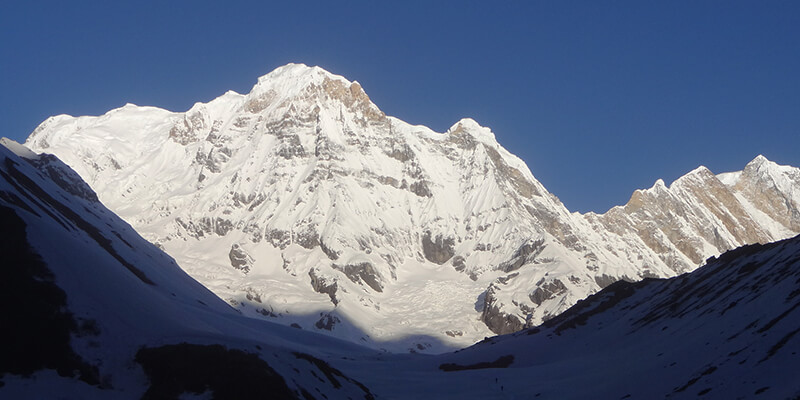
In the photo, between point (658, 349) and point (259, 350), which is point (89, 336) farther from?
point (658, 349)

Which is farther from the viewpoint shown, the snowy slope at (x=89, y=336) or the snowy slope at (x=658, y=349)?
the snowy slope at (x=658, y=349)

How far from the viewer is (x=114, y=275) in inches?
2552

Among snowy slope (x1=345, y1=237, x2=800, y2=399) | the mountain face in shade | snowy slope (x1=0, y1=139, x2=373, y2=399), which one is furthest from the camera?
snowy slope (x1=345, y1=237, x2=800, y2=399)

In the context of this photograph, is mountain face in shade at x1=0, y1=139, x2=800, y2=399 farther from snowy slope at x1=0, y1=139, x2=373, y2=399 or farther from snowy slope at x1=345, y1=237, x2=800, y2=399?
snowy slope at x1=345, y1=237, x2=800, y2=399

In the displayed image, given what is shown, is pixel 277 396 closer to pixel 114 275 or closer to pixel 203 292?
pixel 114 275

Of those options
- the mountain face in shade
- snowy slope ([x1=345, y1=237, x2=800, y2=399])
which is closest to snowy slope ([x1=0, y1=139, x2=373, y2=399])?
the mountain face in shade

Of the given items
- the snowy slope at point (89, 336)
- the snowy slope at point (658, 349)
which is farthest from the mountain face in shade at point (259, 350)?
the snowy slope at point (658, 349)

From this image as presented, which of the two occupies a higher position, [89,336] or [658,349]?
[658,349]

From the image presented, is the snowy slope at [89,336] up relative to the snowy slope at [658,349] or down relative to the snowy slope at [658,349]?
down

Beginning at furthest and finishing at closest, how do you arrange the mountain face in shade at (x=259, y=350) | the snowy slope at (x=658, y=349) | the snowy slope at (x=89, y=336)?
the snowy slope at (x=658, y=349) < the mountain face in shade at (x=259, y=350) < the snowy slope at (x=89, y=336)

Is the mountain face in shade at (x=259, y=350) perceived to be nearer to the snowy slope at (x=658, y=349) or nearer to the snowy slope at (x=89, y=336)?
the snowy slope at (x=89, y=336)

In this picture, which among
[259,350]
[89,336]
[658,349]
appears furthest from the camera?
[658,349]

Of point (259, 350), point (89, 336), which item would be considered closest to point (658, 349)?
point (259, 350)

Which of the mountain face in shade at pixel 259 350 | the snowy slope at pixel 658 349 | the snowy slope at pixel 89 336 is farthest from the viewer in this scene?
the snowy slope at pixel 658 349
